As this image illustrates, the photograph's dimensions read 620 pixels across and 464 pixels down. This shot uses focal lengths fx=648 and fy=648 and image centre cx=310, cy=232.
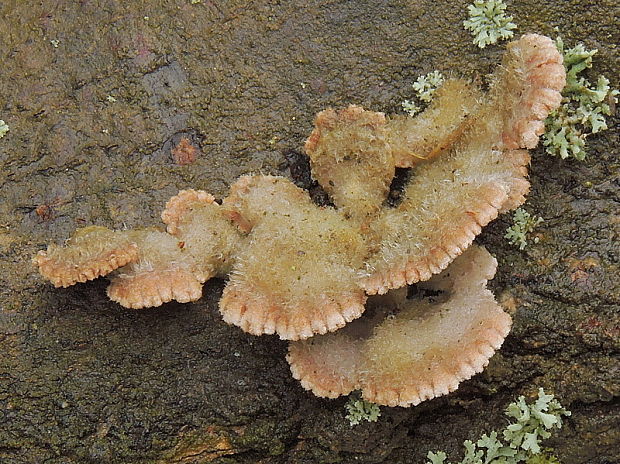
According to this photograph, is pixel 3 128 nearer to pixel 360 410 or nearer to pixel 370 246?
pixel 370 246

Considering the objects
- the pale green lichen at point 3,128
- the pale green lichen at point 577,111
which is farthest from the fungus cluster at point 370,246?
the pale green lichen at point 3,128

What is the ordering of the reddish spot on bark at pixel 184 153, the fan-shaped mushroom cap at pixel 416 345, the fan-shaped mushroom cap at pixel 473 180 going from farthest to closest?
the reddish spot on bark at pixel 184 153 → the fan-shaped mushroom cap at pixel 416 345 → the fan-shaped mushroom cap at pixel 473 180

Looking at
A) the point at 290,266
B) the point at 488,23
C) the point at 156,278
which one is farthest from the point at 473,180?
the point at 156,278

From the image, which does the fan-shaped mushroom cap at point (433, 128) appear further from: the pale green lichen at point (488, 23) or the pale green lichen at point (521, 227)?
the pale green lichen at point (521, 227)

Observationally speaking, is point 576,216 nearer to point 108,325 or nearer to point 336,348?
point 336,348

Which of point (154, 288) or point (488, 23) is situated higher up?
point (488, 23)

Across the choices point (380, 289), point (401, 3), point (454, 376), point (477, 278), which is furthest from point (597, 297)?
point (401, 3)
